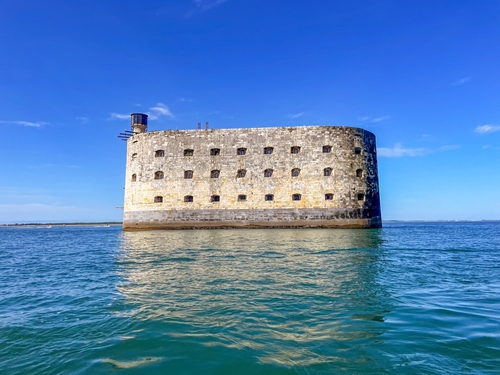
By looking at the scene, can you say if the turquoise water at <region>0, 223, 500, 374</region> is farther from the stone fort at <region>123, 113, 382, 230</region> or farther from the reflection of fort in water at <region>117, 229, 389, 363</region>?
the stone fort at <region>123, 113, 382, 230</region>

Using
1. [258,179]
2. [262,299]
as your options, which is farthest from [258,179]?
[262,299]

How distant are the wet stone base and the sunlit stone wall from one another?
89 mm

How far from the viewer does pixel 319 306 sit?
5.20 meters

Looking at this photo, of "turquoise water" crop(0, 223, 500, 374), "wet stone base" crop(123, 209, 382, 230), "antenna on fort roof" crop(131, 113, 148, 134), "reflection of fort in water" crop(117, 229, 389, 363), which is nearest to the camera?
"turquoise water" crop(0, 223, 500, 374)

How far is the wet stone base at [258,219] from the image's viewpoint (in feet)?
95.5

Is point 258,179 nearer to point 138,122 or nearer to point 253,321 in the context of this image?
point 138,122

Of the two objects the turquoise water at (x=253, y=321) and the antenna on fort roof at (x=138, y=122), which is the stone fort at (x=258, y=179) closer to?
the antenna on fort roof at (x=138, y=122)

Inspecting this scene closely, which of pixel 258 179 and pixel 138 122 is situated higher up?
pixel 138 122

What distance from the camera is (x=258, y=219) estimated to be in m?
30.0

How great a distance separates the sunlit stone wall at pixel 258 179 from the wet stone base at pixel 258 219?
0.09 m

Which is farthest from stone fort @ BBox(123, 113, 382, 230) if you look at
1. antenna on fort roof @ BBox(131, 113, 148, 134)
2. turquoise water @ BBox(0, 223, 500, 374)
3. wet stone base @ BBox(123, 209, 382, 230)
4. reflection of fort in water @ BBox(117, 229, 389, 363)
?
turquoise water @ BBox(0, 223, 500, 374)

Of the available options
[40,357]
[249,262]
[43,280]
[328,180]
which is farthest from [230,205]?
[40,357]

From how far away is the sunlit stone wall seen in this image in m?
29.5

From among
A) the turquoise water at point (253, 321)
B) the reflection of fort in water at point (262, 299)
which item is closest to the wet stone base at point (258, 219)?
the reflection of fort in water at point (262, 299)
